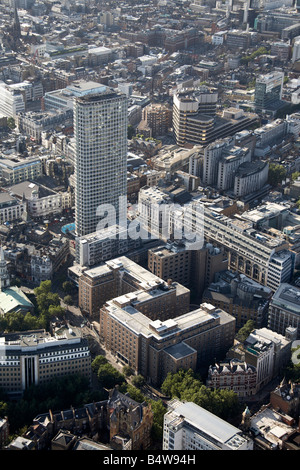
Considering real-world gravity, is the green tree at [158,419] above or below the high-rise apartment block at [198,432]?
below

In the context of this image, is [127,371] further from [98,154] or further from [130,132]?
[130,132]

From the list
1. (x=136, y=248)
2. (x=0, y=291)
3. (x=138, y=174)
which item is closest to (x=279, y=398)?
(x=136, y=248)

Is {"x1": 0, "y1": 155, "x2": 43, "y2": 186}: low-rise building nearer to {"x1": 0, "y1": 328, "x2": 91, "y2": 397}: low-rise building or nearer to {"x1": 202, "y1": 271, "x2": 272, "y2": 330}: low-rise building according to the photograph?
{"x1": 202, "y1": 271, "x2": 272, "y2": 330}: low-rise building

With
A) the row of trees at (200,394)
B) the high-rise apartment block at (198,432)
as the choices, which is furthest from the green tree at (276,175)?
the high-rise apartment block at (198,432)

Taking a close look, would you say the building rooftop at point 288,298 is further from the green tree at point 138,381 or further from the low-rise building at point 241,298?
the green tree at point 138,381

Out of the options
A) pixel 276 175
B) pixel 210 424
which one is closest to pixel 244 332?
pixel 210 424

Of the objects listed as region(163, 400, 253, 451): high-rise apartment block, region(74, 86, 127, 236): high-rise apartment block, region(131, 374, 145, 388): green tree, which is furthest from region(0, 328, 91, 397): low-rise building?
region(74, 86, 127, 236): high-rise apartment block
